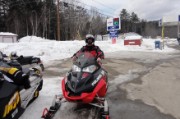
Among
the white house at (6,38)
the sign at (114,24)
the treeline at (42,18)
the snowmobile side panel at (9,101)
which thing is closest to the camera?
the snowmobile side panel at (9,101)

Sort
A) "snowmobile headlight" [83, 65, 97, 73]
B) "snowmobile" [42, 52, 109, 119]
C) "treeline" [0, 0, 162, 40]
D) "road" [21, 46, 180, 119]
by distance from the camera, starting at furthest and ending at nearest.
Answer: "treeline" [0, 0, 162, 40] → "road" [21, 46, 180, 119] → "snowmobile headlight" [83, 65, 97, 73] → "snowmobile" [42, 52, 109, 119]

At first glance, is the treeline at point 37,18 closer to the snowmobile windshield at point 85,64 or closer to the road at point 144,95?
the road at point 144,95

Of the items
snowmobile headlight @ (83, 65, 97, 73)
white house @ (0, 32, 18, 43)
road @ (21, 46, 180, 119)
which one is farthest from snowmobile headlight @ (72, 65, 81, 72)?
white house @ (0, 32, 18, 43)

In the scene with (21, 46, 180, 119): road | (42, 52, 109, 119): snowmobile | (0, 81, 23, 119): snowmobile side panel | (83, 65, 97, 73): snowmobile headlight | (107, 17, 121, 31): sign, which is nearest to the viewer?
(0, 81, 23, 119): snowmobile side panel

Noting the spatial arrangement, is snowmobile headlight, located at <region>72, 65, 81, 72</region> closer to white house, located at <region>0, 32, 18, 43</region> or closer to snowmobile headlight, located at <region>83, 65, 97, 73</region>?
snowmobile headlight, located at <region>83, 65, 97, 73</region>

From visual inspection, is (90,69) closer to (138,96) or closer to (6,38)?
(138,96)

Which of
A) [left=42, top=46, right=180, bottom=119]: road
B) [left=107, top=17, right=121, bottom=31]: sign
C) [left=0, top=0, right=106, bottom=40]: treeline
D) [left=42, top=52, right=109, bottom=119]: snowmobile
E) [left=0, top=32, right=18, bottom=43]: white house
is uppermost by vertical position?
[left=0, top=0, right=106, bottom=40]: treeline

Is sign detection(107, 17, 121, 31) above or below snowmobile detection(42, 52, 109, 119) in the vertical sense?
above

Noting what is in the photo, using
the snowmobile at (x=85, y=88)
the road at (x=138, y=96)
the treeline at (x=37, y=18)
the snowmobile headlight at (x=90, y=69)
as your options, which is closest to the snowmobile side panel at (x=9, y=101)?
the snowmobile at (x=85, y=88)

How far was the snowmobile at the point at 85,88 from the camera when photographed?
4.68 meters

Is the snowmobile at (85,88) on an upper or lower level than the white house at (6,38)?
lower

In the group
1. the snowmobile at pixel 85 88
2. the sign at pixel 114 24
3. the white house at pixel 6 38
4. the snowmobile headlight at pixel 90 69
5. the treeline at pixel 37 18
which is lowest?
the snowmobile at pixel 85 88

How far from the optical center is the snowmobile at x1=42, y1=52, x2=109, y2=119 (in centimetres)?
468

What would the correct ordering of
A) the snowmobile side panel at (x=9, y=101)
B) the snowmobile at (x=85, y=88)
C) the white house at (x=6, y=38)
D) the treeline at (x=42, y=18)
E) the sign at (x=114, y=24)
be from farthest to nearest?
the treeline at (x=42, y=18), the white house at (x=6, y=38), the sign at (x=114, y=24), the snowmobile at (x=85, y=88), the snowmobile side panel at (x=9, y=101)
